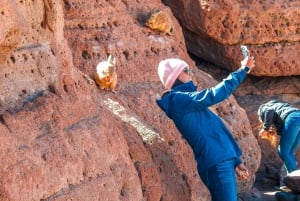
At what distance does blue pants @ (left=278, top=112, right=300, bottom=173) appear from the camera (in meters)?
4.94

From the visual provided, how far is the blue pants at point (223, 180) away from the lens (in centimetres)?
343

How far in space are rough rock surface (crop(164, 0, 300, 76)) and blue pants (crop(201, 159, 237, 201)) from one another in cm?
309

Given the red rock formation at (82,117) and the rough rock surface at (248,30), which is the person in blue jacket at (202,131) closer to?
the red rock formation at (82,117)

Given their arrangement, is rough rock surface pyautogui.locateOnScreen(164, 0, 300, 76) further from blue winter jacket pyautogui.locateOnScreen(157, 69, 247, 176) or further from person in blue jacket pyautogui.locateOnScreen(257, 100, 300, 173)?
blue winter jacket pyautogui.locateOnScreen(157, 69, 247, 176)

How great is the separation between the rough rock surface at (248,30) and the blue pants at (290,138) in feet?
5.57

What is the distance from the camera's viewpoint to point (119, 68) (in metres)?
4.42

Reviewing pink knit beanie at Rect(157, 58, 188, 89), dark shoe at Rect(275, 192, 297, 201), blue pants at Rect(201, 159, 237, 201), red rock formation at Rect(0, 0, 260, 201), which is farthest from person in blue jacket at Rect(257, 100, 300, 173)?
pink knit beanie at Rect(157, 58, 188, 89)

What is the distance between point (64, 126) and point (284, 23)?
410cm

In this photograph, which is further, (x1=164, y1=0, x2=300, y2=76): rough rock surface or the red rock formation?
(x1=164, y1=0, x2=300, y2=76): rough rock surface

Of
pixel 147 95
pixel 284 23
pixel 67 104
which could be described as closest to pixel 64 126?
pixel 67 104

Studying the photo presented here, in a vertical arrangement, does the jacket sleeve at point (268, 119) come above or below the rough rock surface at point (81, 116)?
below

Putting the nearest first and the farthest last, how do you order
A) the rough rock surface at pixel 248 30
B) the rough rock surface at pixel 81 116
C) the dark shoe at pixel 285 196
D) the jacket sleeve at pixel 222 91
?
the rough rock surface at pixel 81 116
the jacket sleeve at pixel 222 91
the dark shoe at pixel 285 196
the rough rock surface at pixel 248 30

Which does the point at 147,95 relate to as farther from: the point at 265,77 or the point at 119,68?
the point at 265,77

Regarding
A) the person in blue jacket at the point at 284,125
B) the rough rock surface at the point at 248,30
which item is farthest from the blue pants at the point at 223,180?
the rough rock surface at the point at 248,30
